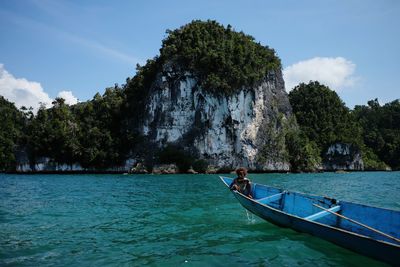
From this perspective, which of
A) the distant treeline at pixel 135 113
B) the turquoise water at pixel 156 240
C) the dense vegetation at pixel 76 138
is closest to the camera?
the turquoise water at pixel 156 240

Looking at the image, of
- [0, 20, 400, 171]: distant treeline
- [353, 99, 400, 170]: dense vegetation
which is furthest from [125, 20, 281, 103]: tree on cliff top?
[353, 99, 400, 170]: dense vegetation

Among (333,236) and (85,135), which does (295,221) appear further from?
(85,135)

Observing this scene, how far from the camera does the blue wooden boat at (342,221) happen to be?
25.3ft

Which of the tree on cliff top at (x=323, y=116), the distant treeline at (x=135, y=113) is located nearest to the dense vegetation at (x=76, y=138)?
the distant treeline at (x=135, y=113)

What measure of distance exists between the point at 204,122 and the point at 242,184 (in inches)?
1909

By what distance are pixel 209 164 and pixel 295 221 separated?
5146 centimetres

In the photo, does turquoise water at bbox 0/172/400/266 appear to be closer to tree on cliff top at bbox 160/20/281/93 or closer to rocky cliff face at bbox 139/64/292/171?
rocky cliff face at bbox 139/64/292/171

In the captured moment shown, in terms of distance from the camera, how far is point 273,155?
2603 inches

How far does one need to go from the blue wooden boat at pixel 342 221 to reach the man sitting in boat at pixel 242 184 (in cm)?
61

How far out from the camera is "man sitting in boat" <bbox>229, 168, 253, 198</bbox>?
13891 mm

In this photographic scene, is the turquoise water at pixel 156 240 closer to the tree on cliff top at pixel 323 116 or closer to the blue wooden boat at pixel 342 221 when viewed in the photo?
the blue wooden boat at pixel 342 221

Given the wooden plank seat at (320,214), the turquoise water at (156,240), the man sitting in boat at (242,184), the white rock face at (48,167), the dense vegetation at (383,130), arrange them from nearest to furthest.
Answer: the turquoise water at (156,240), the wooden plank seat at (320,214), the man sitting in boat at (242,184), the white rock face at (48,167), the dense vegetation at (383,130)

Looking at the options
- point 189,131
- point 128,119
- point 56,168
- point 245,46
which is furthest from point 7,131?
point 245,46

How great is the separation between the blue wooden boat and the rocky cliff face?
47856 millimetres
